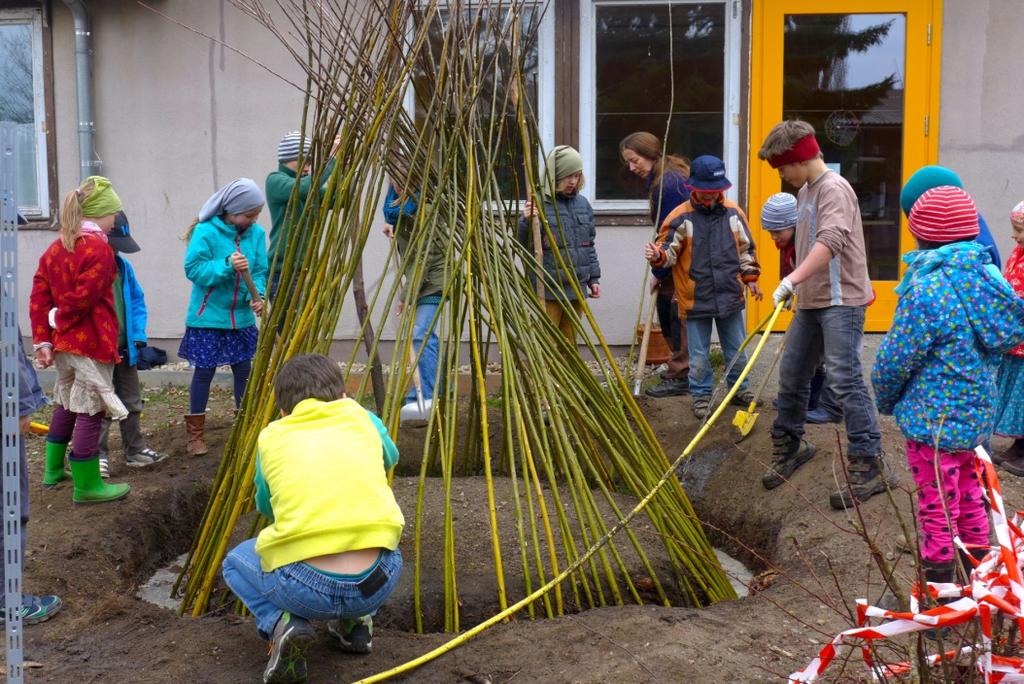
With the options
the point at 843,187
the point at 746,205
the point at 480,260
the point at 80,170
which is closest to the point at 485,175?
the point at 480,260

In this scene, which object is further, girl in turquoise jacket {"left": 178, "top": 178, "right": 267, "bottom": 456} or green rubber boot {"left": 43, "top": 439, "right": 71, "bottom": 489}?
girl in turquoise jacket {"left": 178, "top": 178, "right": 267, "bottom": 456}

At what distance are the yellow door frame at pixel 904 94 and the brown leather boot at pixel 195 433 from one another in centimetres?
386

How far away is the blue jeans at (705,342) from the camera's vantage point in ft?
20.0

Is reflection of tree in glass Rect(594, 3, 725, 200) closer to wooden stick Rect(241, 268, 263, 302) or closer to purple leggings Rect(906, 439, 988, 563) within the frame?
wooden stick Rect(241, 268, 263, 302)

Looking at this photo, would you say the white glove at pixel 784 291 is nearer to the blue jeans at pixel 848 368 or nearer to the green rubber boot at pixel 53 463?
the blue jeans at pixel 848 368

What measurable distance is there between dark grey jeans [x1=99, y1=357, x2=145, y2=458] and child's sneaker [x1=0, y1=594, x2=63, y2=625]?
1.36m

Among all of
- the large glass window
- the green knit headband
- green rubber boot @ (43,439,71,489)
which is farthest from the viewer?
the large glass window

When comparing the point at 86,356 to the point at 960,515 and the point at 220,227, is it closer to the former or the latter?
the point at 220,227

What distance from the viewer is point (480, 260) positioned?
395 centimetres

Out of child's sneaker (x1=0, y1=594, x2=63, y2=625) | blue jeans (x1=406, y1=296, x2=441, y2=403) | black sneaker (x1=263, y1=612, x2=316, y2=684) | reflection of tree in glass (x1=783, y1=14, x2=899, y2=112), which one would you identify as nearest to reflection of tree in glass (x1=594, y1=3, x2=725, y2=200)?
reflection of tree in glass (x1=783, y1=14, x2=899, y2=112)

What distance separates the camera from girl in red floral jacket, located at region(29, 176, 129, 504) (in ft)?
15.9

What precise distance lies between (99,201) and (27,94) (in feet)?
12.4

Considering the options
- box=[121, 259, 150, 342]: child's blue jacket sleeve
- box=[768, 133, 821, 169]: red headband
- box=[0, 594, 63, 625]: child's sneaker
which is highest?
box=[768, 133, 821, 169]: red headband

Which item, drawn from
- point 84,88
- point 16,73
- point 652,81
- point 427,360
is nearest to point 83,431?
point 427,360
